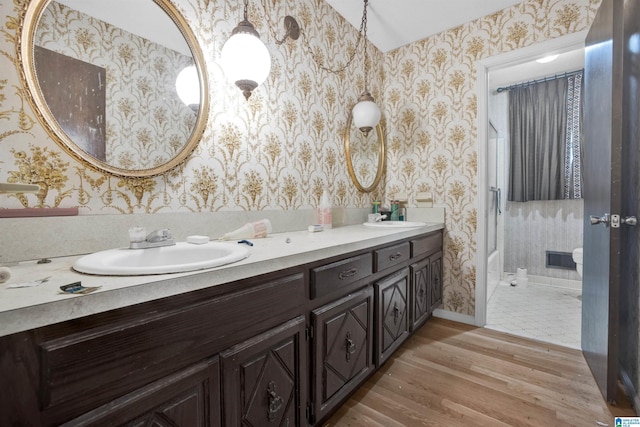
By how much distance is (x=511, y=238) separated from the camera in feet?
12.0

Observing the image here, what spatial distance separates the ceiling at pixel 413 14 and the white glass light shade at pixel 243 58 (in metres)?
1.08

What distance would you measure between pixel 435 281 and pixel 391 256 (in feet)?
2.92

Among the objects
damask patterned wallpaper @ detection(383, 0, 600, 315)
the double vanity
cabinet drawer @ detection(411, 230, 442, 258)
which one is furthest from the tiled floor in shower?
the double vanity

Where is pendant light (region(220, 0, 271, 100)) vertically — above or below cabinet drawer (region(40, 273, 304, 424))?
above

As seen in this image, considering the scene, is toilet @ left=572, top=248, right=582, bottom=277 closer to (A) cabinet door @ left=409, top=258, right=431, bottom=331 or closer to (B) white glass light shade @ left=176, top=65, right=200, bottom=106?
(A) cabinet door @ left=409, top=258, right=431, bottom=331

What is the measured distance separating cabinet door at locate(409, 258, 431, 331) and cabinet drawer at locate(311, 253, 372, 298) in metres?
0.62

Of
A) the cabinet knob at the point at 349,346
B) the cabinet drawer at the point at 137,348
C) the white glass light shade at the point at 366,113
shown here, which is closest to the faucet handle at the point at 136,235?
the cabinet drawer at the point at 137,348

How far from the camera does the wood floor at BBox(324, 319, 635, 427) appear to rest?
1249mm

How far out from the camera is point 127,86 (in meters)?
1.04

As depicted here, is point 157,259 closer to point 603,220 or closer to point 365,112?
point 365,112

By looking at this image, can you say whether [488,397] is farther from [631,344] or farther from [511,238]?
[511,238]

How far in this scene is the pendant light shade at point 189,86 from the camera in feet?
3.91

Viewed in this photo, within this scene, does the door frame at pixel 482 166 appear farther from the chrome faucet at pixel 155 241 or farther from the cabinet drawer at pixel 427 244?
the chrome faucet at pixel 155 241

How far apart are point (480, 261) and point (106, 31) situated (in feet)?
8.33
